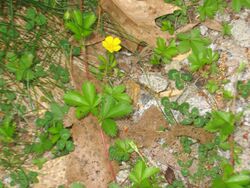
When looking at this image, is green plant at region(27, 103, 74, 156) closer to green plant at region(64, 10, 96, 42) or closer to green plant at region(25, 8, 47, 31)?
green plant at region(64, 10, 96, 42)

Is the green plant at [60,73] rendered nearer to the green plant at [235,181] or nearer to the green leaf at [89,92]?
the green leaf at [89,92]

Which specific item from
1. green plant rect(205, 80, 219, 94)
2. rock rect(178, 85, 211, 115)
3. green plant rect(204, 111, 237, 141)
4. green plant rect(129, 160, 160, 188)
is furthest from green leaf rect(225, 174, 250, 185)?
green plant rect(205, 80, 219, 94)

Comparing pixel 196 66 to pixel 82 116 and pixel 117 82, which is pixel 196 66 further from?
pixel 82 116

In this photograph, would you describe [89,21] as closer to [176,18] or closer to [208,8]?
[176,18]

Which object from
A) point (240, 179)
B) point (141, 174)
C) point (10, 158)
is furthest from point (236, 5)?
point (10, 158)

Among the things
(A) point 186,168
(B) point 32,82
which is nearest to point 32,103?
(B) point 32,82

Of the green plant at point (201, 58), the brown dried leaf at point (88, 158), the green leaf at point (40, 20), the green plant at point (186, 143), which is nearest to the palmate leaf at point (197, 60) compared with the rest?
the green plant at point (201, 58)
